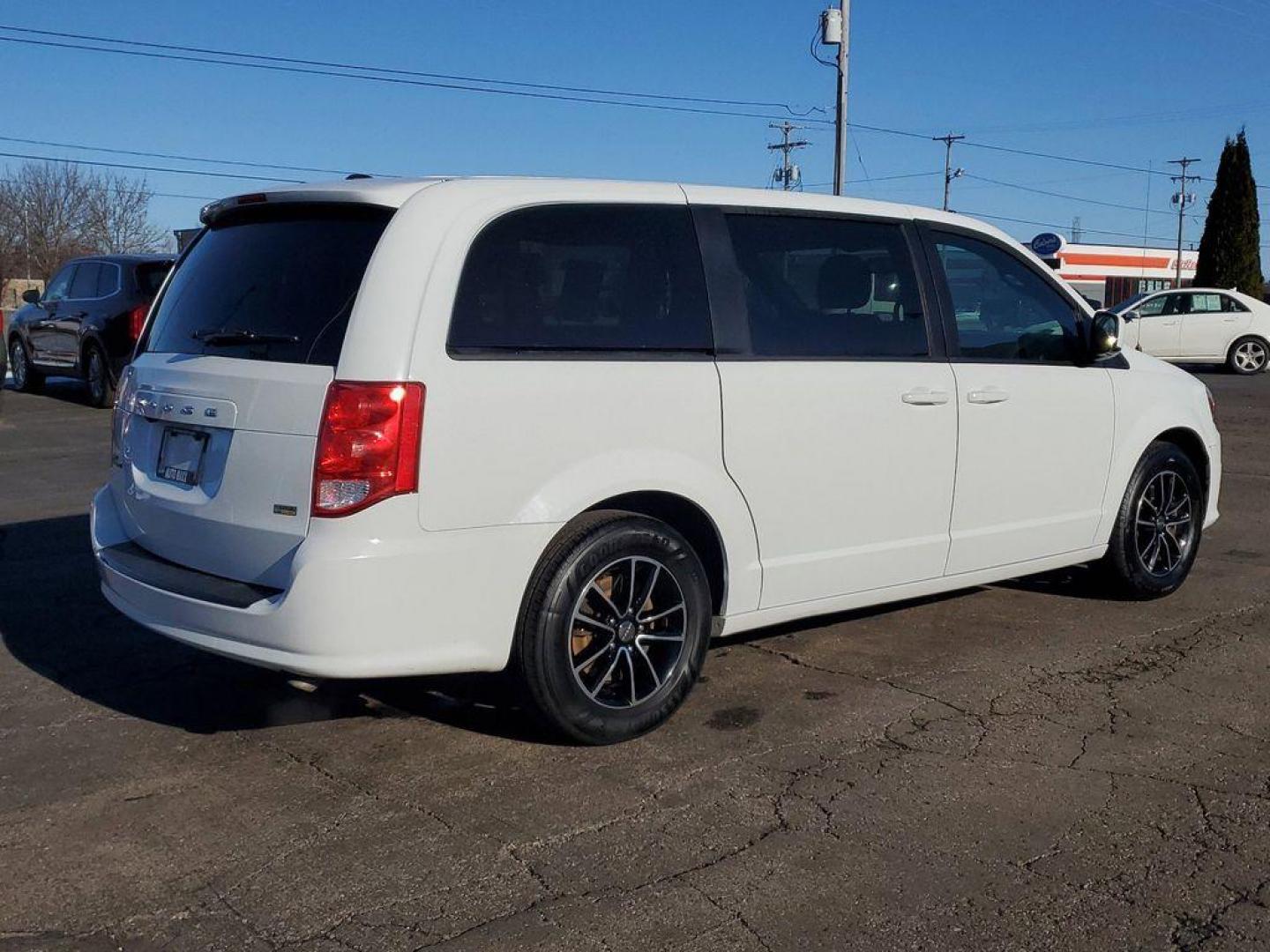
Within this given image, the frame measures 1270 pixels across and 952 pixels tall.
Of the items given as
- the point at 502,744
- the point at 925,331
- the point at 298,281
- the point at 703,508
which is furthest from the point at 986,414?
the point at 298,281

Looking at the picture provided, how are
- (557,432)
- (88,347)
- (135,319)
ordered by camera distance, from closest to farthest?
1. (557,432)
2. (135,319)
3. (88,347)

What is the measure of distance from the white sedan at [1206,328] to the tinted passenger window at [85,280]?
17.7 m

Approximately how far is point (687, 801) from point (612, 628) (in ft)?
2.20

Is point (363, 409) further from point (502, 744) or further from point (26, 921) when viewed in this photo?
point (26, 921)

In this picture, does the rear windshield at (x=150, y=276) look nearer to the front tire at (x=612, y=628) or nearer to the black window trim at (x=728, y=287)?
the black window trim at (x=728, y=287)

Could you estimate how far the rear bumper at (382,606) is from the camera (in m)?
3.81

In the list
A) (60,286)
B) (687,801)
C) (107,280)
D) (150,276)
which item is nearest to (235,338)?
(687,801)

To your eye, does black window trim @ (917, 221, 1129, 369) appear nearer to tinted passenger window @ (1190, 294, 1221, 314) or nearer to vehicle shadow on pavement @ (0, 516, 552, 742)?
vehicle shadow on pavement @ (0, 516, 552, 742)

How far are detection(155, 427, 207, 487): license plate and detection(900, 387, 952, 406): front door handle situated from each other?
258cm

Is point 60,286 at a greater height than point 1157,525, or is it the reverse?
point 60,286

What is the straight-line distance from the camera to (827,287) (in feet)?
16.7

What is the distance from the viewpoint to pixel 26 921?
3.23 meters

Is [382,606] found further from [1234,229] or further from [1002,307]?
[1234,229]

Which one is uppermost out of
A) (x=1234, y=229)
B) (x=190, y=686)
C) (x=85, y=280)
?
(x=1234, y=229)
